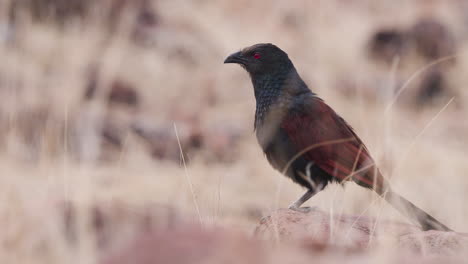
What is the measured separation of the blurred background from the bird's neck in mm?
427

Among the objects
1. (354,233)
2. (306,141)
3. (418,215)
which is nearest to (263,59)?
(306,141)

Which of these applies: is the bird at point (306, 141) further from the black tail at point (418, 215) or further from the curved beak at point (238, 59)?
the curved beak at point (238, 59)

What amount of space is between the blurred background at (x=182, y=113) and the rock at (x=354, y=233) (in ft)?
0.39

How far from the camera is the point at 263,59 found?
3.66 metres

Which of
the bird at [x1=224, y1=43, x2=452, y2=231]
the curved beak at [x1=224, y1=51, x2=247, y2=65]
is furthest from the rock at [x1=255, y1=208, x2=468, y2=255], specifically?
the curved beak at [x1=224, y1=51, x2=247, y2=65]

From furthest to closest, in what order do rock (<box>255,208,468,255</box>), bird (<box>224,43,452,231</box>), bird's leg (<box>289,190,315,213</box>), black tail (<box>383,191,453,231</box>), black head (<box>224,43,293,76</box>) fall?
black head (<box>224,43,293,76</box>) → bird (<box>224,43,452,231</box>) → bird's leg (<box>289,190,315,213</box>) → black tail (<box>383,191,453,231</box>) → rock (<box>255,208,468,255</box>)

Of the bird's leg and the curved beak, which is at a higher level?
the curved beak

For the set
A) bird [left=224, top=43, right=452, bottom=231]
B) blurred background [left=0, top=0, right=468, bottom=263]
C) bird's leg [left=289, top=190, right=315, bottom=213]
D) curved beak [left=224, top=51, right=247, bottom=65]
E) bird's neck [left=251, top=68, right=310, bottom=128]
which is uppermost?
curved beak [left=224, top=51, right=247, bottom=65]

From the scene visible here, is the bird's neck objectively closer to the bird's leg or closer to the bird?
the bird

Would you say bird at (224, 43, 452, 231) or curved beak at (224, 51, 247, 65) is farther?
curved beak at (224, 51, 247, 65)

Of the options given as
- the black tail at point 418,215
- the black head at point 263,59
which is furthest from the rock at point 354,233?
the black head at point 263,59

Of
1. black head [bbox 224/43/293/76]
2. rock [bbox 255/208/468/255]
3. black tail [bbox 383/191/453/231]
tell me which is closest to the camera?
rock [bbox 255/208/468/255]

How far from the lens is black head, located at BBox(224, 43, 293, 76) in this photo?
3.61 metres

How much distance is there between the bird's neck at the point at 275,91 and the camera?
3.40m
